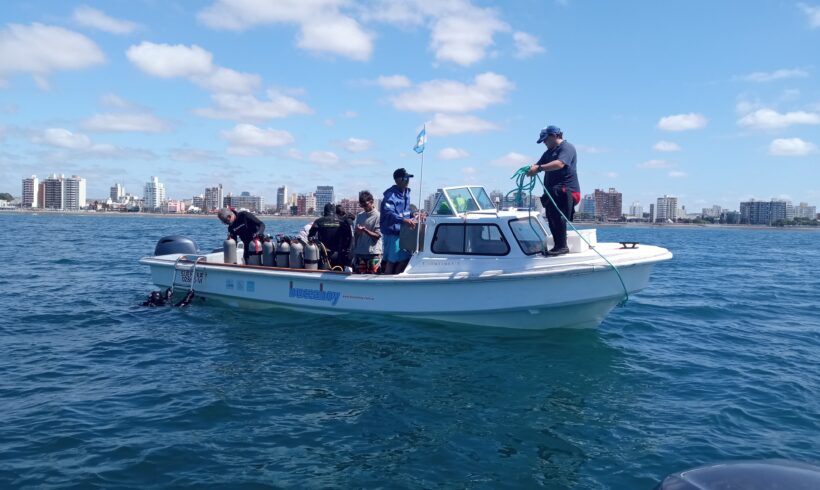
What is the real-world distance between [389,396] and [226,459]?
7.14ft

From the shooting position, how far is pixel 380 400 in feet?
22.3

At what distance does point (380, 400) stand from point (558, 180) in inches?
176

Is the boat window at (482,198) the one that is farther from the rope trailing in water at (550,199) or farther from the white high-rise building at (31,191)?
the white high-rise building at (31,191)

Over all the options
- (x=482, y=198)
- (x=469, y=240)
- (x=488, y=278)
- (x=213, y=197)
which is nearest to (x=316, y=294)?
(x=469, y=240)

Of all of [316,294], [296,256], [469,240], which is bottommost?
[316,294]

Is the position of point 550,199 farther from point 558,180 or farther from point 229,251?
point 229,251

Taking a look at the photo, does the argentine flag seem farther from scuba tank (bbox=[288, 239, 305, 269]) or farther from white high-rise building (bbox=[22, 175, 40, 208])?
white high-rise building (bbox=[22, 175, 40, 208])

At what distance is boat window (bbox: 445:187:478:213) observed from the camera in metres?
10.2

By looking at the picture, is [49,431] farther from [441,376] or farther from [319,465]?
[441,376]

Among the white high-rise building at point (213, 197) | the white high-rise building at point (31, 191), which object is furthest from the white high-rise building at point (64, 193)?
the white high-rise building at point (213, 197)

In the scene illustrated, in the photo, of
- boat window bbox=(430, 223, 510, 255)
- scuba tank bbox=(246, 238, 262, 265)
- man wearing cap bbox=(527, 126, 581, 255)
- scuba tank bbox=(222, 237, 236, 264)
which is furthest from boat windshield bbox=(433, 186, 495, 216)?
scuba tank bbox=(222, 237, 236, 264)

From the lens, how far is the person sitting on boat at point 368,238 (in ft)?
35.6

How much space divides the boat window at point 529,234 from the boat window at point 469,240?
0.76 ft

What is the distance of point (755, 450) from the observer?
221 inches
